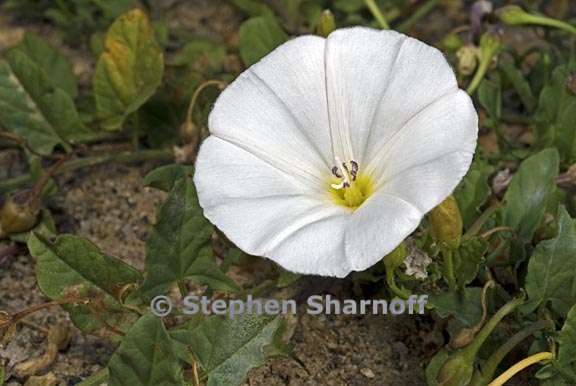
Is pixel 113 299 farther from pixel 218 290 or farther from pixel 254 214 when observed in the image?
pixel 254 214

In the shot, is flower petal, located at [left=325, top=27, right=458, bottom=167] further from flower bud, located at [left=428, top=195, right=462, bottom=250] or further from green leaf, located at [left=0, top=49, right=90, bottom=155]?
green leaf, located at [left=0, top=49, right=90, bottom=155]

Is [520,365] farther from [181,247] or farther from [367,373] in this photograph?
[181,247]

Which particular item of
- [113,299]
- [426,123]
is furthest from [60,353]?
[426,123]

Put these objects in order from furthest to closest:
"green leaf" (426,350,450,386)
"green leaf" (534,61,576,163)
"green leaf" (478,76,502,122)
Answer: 1. "green leaf" (478,76,502,122)
2. "green leaf" (534,61,576,163)
3. "green leaf" (426,350,450,386)

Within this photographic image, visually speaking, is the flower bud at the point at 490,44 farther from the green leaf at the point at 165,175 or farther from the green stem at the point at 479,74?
the green leaf at the point at 165,175

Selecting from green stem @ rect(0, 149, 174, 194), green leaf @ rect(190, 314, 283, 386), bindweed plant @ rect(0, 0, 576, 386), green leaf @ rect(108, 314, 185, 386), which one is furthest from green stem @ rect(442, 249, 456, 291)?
green stem @ rect(0, 149, 174, 194)

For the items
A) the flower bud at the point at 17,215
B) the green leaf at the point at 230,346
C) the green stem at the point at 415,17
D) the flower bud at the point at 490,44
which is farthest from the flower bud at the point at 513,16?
the flower bud at the point at 17,215
